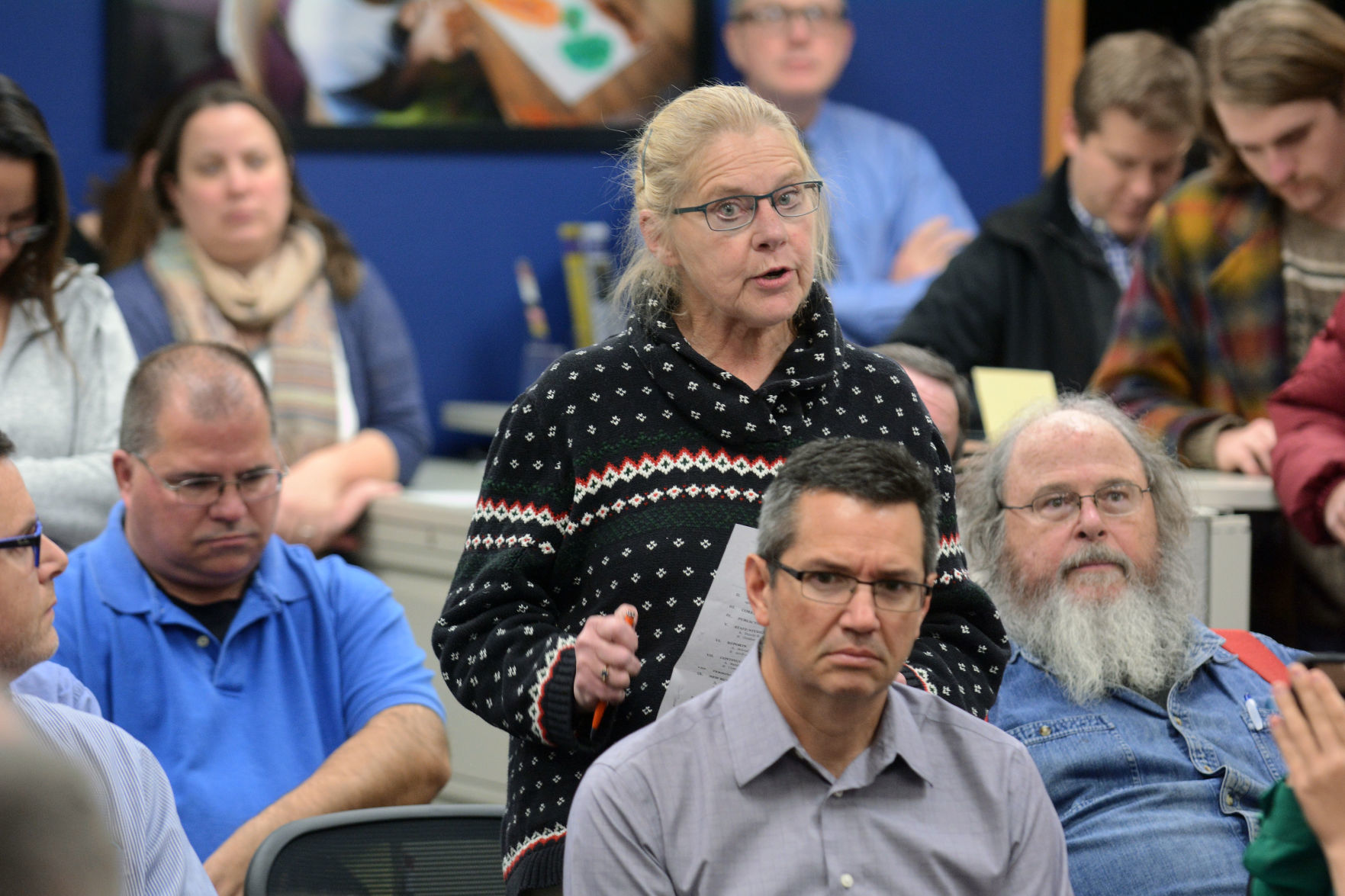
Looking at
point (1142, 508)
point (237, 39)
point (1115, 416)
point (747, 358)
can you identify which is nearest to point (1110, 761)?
point (1142, 508)

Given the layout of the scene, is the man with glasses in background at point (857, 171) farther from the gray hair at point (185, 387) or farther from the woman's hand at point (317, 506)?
the gray hair at point (185, 387)

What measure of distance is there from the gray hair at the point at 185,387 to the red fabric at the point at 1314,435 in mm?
1729

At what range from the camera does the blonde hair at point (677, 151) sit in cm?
180

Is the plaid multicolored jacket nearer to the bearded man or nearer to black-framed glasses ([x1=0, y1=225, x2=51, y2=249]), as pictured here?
the bearded man

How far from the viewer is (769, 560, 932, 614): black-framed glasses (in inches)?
66.1

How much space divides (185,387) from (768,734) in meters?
1.35

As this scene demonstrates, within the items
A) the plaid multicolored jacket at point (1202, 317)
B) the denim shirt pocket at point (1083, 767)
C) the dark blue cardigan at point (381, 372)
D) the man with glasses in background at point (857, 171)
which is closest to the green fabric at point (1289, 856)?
the denim shirt pocket at point (1083, 767)

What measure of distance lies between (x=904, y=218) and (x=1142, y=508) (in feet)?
9.14

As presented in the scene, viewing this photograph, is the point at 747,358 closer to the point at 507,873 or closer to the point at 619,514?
the point at 619,514

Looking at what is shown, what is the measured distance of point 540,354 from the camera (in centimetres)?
536

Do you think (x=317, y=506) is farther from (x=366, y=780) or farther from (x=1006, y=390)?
(x=1006, y=390)

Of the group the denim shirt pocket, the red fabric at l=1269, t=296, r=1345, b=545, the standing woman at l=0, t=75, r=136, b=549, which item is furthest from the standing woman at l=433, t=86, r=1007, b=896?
the standing woman at l=0, t=75, r=136, b=549

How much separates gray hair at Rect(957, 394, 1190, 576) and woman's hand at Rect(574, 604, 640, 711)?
1.14 meters

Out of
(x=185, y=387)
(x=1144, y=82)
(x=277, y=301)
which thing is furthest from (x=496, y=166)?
(x=185, y=387)
